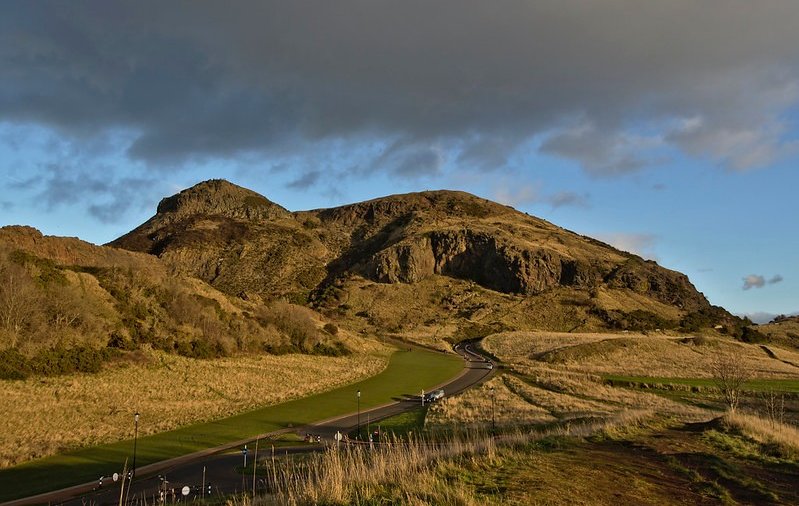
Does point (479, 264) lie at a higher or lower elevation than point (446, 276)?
higher

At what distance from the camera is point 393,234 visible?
193750 millimetres

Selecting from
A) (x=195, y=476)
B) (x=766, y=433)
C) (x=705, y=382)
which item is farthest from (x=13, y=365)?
(x=705, y=382)

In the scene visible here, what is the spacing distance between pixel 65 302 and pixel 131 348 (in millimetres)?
6322

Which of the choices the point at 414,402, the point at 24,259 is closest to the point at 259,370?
the point at 414,402

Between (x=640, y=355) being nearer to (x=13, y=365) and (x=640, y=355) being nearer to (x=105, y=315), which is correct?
(x=105, y=315)

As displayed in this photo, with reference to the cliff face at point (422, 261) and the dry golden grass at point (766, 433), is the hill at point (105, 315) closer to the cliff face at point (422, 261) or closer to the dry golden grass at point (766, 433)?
the dry golden grass at point (766, 433)

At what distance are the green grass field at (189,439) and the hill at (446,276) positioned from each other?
199ft

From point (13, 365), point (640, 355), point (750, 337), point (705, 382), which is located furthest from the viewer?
point (750, 337)

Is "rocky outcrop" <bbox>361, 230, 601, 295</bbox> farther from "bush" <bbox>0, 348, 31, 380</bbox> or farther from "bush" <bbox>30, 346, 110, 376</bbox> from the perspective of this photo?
"bush" <bbox>0, 348, 31, 380</bbox>

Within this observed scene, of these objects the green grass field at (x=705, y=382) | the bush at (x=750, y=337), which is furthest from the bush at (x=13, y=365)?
the bush at (x=750, y=337)

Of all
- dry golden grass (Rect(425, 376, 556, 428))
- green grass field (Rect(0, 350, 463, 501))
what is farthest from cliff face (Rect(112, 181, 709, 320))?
dry golden grass (Rect(425, 376, 556, 428))

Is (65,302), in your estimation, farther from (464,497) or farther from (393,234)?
(393,234)

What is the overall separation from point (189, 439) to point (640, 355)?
2679 inches

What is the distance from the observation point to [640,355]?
74.9 metres
